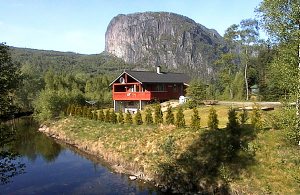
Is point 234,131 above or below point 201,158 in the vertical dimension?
above

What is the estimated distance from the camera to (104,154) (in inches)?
1396

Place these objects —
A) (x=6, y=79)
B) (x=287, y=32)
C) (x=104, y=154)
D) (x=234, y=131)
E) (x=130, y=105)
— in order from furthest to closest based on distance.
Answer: (x=130, y=105) < (x=104, y=154) < (x=234, y=131) < (x=287, y=32) < (x=6, y=79)

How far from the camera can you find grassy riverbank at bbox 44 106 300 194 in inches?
863

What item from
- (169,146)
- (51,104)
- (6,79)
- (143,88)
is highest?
(6,79)

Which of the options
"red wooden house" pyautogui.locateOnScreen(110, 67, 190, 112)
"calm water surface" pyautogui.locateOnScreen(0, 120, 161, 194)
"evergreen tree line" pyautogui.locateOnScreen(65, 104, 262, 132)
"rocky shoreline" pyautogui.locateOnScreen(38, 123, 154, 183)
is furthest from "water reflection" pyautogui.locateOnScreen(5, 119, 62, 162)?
"red wooden house" pyautogui.locateOnScreen(110, 67, 190, 112)

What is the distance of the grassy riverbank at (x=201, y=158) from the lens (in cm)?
2192

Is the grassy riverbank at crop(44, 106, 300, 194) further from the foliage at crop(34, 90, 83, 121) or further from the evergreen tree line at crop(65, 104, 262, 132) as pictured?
the foliage at crop(34, 90, 83, 121)

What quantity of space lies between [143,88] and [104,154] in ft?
69.7

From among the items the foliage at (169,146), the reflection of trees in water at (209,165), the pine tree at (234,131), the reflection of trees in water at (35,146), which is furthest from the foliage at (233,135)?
the reflection of trees in water at (35,146)

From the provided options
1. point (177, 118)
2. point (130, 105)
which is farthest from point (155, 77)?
point (177, 118)

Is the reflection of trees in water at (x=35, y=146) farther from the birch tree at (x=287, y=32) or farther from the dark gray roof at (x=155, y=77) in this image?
the birch tree at (x=287, y=32)

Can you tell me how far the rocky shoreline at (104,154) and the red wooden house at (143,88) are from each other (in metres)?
12.8

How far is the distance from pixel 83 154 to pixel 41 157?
4757 mm

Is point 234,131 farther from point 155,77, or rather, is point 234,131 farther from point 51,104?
point 51,104
